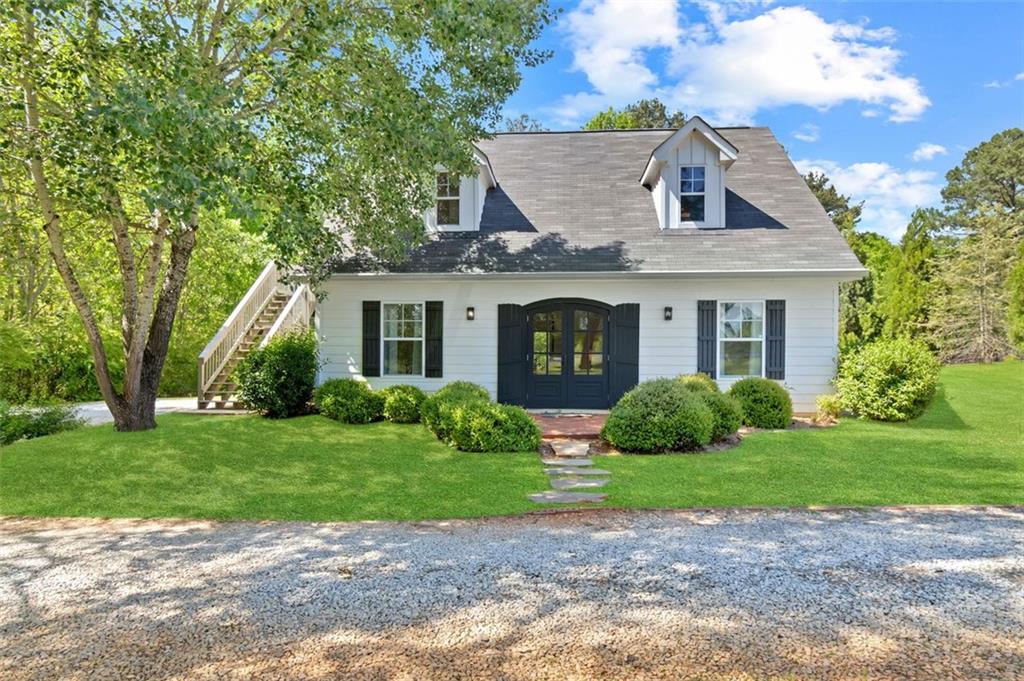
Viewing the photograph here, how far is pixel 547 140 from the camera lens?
16484 mm

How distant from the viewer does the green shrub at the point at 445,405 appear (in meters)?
9.21

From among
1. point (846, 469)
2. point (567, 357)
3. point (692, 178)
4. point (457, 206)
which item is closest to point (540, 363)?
point (567, 357)

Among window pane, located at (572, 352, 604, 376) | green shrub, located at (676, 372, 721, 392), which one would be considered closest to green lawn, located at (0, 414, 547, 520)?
green shrub, located at (676, 372, 721, 392)

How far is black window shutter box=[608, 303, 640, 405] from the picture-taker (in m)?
12.1

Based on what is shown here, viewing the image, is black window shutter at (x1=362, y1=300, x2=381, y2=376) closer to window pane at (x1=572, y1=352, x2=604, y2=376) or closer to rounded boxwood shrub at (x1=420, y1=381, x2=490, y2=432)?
rounded boxwood shrub at (x1=420, y1=381, x2=490, y2=432)

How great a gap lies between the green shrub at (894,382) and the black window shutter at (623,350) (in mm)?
4035

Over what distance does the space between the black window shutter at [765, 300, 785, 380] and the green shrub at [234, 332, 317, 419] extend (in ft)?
29.7

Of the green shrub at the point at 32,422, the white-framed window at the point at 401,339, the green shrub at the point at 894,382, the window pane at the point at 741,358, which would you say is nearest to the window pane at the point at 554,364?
the white-framed window at the point at 401,339

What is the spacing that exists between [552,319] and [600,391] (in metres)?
1.80

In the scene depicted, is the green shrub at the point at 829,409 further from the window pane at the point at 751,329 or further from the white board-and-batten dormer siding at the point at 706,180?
the white board-and-batten dormer siding at the point at 706,180

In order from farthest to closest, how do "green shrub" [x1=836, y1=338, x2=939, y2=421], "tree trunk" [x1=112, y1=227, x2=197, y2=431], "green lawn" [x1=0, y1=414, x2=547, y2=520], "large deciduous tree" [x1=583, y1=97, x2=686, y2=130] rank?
"large deciduous tree" [x1=583, y1=97, x2=686, y2=130] < "green shrub" [x1=836, y1=338, x2=939, y2=421] < "tree trunk" [x1=112, y1=227, x2=197, y2=431] < "green lawn" [x1=0, y1=414, x2=547, y2=520]

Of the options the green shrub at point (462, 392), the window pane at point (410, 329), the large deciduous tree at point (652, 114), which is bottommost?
the green shrub at point (462, 392)

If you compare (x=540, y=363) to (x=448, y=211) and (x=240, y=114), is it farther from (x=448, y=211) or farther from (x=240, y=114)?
(x=240, y=114)

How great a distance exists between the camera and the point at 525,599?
386 cm
